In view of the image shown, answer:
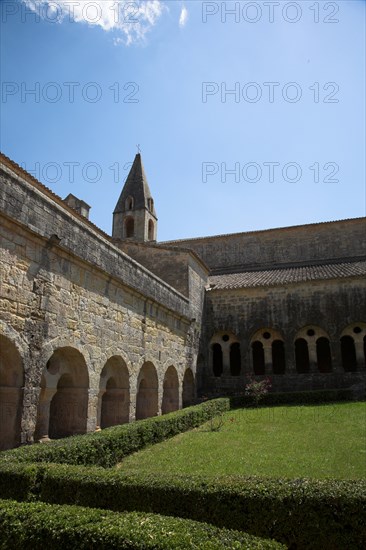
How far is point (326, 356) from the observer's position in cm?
1978

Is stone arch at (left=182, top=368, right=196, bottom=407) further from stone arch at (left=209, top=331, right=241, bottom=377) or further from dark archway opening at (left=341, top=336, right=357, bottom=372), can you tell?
dark archway opening at (left=341, top=336, right=357, bottom=372)

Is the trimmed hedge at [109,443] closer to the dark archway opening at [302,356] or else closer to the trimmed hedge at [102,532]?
the trimmed hedge at [102,532]

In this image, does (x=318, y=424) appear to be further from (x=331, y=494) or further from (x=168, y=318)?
(x=331, y=494)

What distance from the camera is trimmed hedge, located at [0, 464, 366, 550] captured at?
3.68 metres

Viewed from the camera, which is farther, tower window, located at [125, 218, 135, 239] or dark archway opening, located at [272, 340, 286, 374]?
tower window, located at [125, 218, 135, 239]

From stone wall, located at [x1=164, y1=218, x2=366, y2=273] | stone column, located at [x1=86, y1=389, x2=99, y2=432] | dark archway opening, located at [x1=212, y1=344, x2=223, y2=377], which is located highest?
stone wall, located at [x1=164, y1=218, x2=366, y2=273]

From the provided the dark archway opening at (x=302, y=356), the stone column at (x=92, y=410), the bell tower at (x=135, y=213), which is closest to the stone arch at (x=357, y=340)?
the dark archway opening at (x=302, y=356)

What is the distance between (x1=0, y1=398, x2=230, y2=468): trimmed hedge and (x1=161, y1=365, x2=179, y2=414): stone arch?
2009mm

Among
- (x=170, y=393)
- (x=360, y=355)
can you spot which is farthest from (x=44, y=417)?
(x=360, y=355)

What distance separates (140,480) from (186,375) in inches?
456

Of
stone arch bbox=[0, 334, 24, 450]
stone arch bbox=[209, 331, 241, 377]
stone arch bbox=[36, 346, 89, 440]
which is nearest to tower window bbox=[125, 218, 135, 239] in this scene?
stone arch bbox=[209, 331, 241, 377]

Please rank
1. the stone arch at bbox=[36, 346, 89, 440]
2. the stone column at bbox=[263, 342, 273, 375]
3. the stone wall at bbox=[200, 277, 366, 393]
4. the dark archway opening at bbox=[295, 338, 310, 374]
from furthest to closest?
1. the dark archway opening at bbox=[295, 338, 310, 374]
2. the stone column at bbox=[263, 342, 273, 375]
3. the stone wall at bbox=[200, 277, 366, 393]
4. the stone arch at bbox=[36, 346, 89, 440]

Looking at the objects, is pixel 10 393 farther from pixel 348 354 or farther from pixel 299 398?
pixel 348 354

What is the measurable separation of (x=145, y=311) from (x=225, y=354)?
8.44 m
